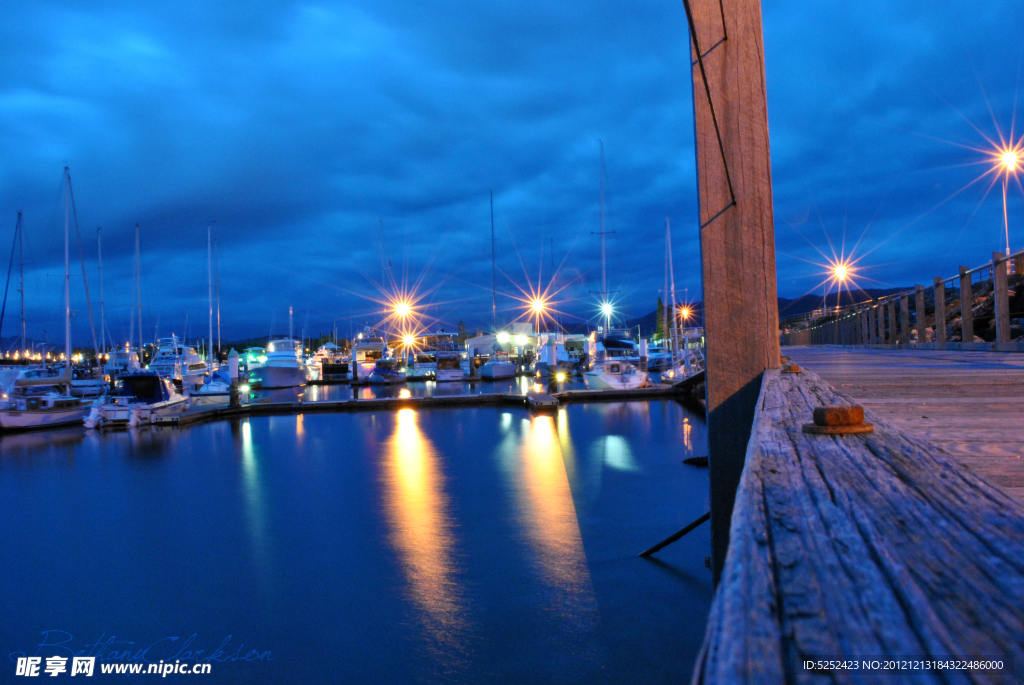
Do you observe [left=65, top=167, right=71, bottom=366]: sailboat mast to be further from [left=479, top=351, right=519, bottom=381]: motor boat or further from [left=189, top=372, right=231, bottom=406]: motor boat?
[left=479, top=351, right=519, bottom=381]: motor boat

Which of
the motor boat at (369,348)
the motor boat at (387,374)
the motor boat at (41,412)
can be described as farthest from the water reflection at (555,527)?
the motor boat at (369,348)

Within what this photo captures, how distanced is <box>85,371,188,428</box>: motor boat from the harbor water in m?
5.37

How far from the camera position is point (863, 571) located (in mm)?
875

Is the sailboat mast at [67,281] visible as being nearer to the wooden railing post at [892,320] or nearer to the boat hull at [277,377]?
the boat hull at [277,377]

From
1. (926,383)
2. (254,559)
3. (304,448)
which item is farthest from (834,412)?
(304,448)

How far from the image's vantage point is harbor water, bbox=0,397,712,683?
6945mm

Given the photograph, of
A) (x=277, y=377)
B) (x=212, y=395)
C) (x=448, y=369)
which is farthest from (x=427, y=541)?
(x=448, y=369)

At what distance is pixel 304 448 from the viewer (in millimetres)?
19797

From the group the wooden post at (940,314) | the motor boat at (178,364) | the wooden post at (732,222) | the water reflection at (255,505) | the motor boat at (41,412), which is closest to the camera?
the wooden post at (732,222)

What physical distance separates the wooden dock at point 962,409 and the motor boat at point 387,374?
41198 mm

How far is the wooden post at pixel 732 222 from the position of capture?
357cm

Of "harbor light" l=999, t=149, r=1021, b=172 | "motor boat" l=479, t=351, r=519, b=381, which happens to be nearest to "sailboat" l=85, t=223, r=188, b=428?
"motor boat" l=479, t=351, r=519, b=381

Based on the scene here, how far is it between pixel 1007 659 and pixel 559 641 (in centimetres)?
699

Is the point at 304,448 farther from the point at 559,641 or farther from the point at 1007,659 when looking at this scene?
the point at 1007,659
